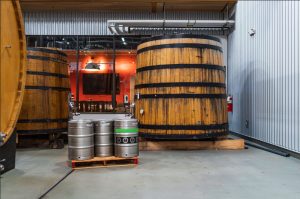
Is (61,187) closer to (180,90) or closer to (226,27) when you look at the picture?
(180,90)

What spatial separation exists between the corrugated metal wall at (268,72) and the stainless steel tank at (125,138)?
2.93m

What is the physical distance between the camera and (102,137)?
476 cm

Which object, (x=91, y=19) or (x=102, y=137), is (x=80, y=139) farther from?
(x=91, y=19)

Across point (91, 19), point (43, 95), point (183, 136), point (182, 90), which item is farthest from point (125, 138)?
point (91, 19)

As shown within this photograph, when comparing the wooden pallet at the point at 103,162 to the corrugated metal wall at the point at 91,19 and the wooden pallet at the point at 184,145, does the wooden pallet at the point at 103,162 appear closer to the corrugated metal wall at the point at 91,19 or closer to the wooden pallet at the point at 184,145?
the wooden pallet at the point at 184,145

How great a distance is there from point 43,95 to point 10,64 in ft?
15.0

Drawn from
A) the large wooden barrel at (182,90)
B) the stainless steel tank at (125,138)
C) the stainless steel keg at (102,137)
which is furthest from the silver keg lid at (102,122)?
the large wooden barrel at (182,90)

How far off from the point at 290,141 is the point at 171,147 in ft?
7.49

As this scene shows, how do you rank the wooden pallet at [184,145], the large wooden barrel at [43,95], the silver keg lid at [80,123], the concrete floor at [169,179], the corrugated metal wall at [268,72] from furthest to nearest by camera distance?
the large wooden barrel at [43,95] → the wooden pallet at [184,145] → the corrugated metal wall at [268,72] → the silver keg lid at [80,123] → the concrete floor at [169,179]

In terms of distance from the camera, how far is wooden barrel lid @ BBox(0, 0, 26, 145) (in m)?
1.91

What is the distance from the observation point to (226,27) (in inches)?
399

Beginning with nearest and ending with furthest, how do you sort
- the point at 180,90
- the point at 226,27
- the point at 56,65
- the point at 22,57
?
the point at 22,57 < the point at 180,90 < the point at 56,65 < the point at 226,27

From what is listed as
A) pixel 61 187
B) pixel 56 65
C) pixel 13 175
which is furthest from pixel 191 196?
pixel 56 65

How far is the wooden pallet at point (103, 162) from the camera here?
15.1ft
